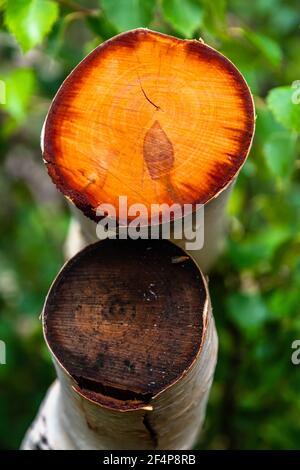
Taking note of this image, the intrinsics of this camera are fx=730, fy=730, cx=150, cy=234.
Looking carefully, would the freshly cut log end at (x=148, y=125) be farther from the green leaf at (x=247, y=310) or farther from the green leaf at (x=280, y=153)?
the green leaf at (x=247, y=310)

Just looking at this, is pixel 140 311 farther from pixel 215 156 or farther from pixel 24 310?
pixel 24 310

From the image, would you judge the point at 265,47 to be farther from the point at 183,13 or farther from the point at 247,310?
the point at 247,310

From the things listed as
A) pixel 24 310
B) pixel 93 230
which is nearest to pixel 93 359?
pixel 93 230
